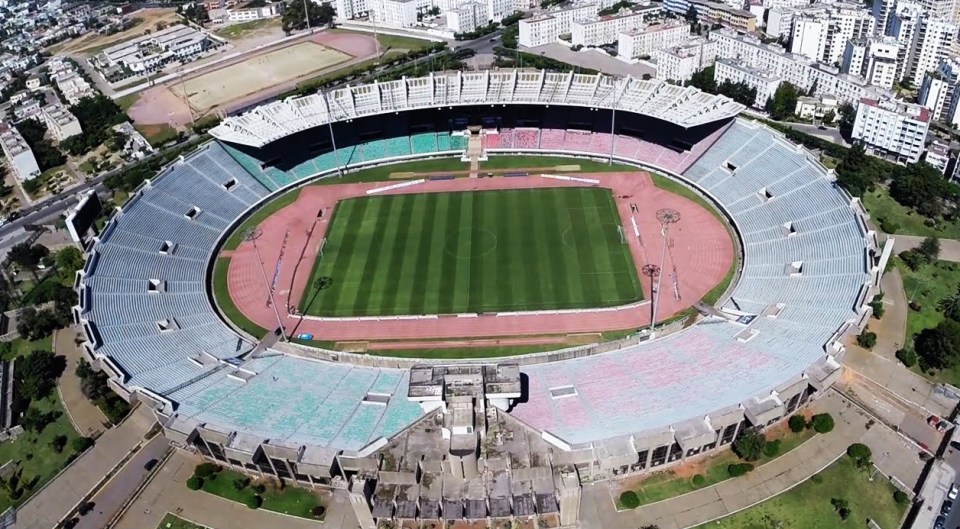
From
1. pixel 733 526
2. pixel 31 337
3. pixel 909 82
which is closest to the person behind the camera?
pixel 733 526

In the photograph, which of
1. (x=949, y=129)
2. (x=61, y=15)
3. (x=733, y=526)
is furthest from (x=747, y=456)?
(x=61, y=15)

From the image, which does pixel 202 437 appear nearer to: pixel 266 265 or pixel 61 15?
pixel 266 265

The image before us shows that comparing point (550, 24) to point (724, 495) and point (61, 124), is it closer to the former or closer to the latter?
point (61, 124)

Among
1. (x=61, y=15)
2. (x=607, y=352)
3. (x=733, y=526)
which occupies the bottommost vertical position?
(x=733, y=526)

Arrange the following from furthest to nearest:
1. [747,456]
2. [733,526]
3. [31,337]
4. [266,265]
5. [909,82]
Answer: [909,82] → [266,265] → [31,337] → [747,456] → [733,526]

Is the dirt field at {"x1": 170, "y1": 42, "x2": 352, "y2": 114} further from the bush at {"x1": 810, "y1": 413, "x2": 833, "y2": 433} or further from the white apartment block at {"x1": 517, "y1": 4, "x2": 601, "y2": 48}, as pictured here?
the bush at {"x1": 810, "y1": 413, "x2": 833, "y2": 433}

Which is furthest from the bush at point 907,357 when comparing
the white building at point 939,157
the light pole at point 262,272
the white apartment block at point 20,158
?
the white apartment block at point 20,158
